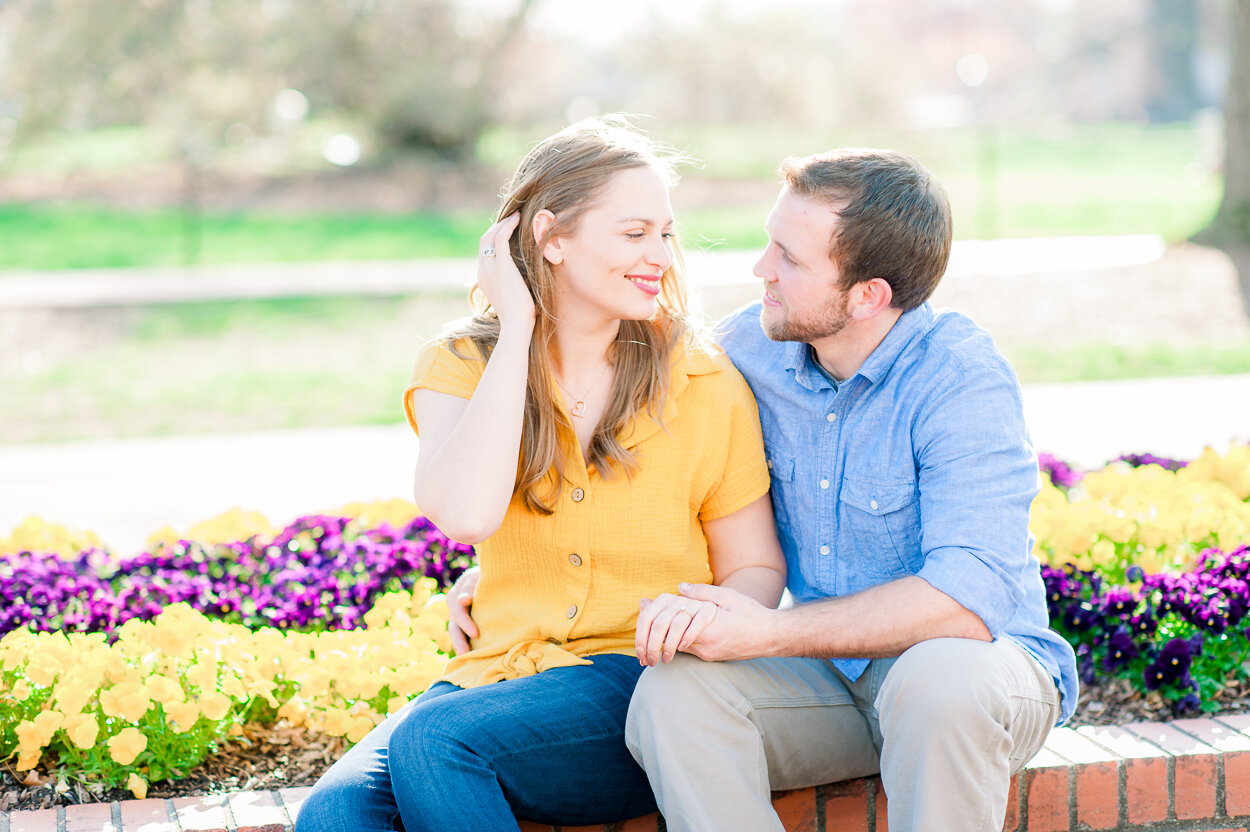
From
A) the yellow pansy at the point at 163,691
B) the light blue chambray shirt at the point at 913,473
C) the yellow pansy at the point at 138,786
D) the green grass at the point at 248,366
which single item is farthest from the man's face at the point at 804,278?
the green grass at the point at 248,366

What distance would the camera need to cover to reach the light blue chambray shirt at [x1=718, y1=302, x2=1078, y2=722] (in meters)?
2.32

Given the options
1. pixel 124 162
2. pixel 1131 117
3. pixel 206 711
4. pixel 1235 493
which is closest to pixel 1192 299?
pixel 1235 493

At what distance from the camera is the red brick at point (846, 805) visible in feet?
8.30

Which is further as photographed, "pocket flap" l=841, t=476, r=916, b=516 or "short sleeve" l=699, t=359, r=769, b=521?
"short sleeve" l=699, t=359, r=769, b=521

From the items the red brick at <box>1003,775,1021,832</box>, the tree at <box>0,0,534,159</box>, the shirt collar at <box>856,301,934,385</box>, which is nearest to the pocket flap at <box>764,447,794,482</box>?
the shirt collar at <box>856,301,934,385</box>

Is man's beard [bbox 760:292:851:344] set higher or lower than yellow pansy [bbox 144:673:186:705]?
higher

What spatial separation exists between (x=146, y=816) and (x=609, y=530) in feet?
3.34

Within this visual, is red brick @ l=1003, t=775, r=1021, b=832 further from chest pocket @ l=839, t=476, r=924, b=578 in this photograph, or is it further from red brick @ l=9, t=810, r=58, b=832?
red brick @ l=9, t=810, r=58, b=832

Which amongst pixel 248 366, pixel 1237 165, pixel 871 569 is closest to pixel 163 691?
pixel 871 569

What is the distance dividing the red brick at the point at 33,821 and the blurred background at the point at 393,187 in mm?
5461

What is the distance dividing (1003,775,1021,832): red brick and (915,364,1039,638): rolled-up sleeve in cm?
41

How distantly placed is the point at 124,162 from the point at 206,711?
2160 centimetres

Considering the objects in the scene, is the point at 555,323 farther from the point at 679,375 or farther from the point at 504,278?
the point at 679,375

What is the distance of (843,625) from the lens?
2314mm
